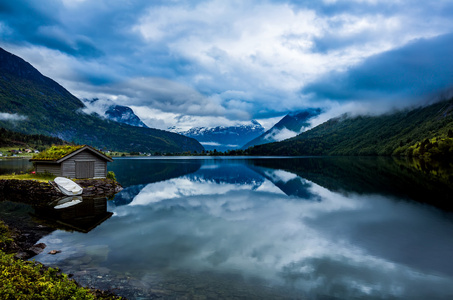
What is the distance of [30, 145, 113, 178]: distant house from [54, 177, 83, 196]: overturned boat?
3.22m

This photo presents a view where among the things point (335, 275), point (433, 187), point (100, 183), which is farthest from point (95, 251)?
point (433, 187)

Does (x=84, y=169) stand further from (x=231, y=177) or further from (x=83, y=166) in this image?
(x=231, y=177)

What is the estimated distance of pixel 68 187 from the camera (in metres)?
38.4

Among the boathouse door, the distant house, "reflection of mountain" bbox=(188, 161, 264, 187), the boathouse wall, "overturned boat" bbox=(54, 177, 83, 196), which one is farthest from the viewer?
"reflection of mountain" bbox=(188, 161, 264, 187)

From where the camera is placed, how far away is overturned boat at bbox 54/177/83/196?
38.0 m

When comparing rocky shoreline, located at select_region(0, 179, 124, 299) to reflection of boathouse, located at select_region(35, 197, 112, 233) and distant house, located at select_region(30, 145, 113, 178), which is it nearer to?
reflection of boathouse, located at select_region(35, 197, 112, 233)

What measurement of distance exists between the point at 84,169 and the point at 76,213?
62.7 ft

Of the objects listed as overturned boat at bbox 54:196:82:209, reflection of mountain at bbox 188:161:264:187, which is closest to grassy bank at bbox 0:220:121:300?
overturned boat at bbox 54:196:82:209

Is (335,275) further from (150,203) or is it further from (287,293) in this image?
(150,203)

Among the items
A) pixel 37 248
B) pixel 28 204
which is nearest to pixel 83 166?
pixel 28 204

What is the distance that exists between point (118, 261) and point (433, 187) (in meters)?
49.5

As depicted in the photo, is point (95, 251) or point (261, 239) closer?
point (95, 251)

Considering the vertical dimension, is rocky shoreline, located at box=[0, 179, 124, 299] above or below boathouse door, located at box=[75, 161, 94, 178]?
below

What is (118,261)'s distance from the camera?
15.8 m
